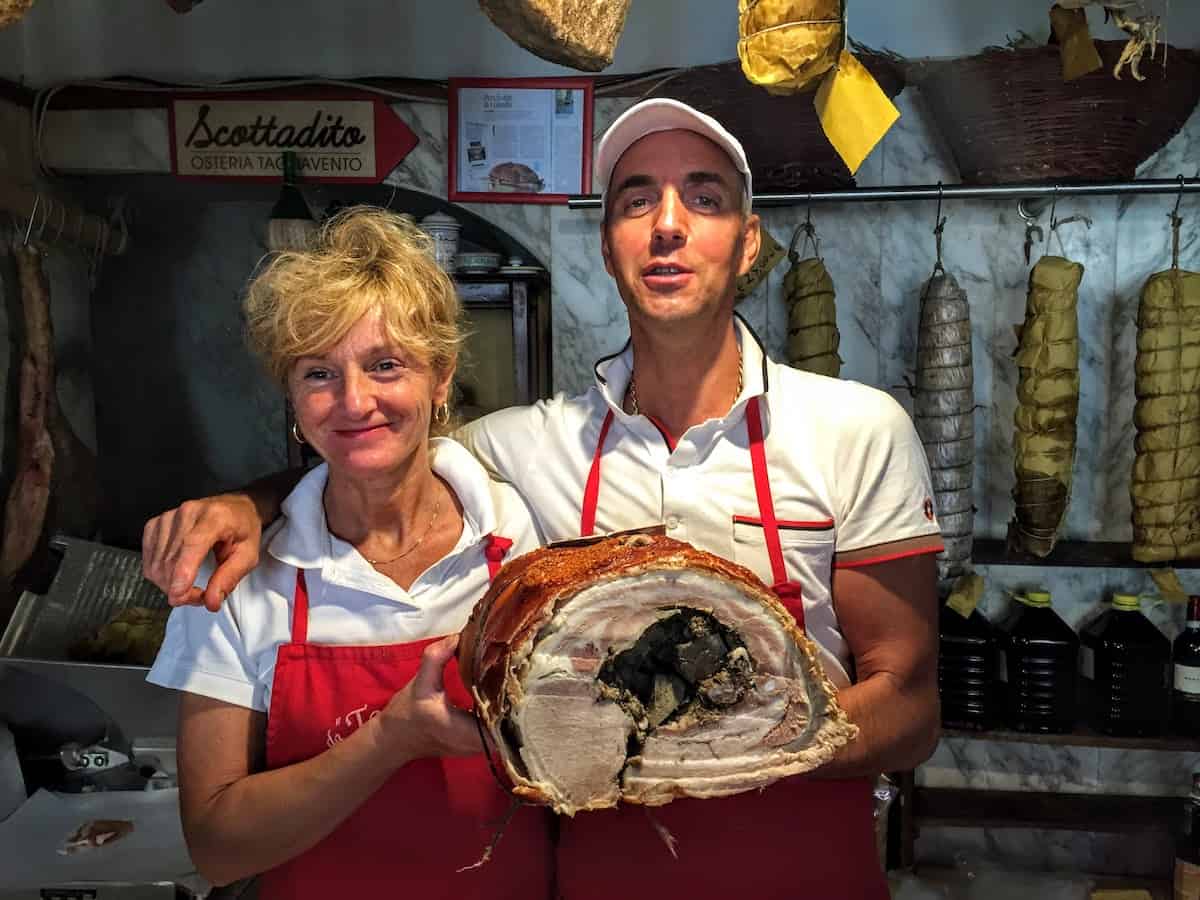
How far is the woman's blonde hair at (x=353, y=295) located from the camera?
4.42 feet

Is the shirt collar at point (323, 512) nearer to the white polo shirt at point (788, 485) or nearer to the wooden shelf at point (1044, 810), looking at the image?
the white polo shirt at point (788, 485)

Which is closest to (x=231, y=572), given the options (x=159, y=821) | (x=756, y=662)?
(x=756, y=662)

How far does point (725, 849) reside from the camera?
1446 millimetres

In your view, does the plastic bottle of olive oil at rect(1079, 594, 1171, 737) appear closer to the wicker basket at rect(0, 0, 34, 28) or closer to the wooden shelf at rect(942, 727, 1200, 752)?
the wooden shelf at rect(942, 727, 1200, 752)

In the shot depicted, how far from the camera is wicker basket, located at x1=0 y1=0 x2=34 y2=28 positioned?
126cm

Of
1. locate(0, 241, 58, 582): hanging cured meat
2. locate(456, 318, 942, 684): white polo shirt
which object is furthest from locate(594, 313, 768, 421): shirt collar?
locate(0, 241, 58, 582): hanging cured meat

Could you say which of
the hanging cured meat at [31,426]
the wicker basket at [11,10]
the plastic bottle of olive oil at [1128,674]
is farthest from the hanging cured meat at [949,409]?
the hanging cured meat at [31,426]

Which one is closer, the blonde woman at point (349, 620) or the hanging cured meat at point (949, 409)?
the blonde woman at point (349, 620)

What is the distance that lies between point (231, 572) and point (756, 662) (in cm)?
71

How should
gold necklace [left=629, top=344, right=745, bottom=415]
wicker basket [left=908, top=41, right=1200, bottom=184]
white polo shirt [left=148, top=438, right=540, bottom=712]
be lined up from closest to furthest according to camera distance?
white polo shirt [left=148, top=438, right=540, bottom=712] < gold necklace [left=629, top=344, right=745, bottom=415] < wicker basket [left=908, top=41, right=1200, bottom=184]

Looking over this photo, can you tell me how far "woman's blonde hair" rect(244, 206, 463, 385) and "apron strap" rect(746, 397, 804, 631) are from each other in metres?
0.49

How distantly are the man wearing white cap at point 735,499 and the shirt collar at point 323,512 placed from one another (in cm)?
6

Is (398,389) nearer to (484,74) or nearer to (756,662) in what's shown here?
(756,662)

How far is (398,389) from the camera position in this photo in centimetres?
138
